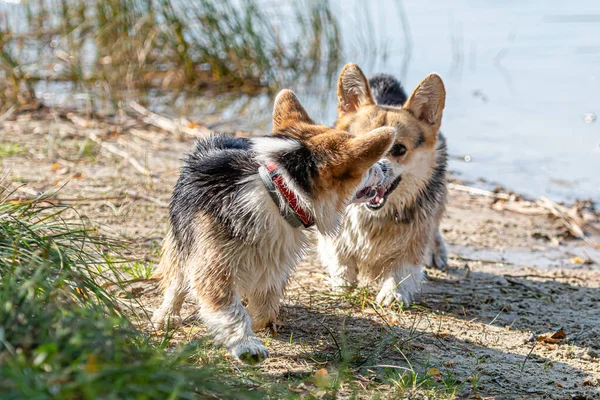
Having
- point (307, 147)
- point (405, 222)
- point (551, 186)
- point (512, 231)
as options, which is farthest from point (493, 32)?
point (307, 147)

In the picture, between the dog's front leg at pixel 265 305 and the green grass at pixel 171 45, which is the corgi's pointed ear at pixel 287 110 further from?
the green grass at pixel 171 45

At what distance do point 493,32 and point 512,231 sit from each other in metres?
6.70

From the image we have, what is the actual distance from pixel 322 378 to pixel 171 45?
6822 mm

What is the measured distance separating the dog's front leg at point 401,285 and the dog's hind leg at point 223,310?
126 cm

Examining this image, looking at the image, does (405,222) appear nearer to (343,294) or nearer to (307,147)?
(343,294)

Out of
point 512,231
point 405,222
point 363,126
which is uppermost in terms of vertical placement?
point 363,126

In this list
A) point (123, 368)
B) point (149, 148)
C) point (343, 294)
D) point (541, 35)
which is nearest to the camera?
point (123, 368)

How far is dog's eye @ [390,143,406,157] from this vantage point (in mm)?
4617

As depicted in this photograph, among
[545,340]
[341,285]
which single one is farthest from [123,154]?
[545,340]

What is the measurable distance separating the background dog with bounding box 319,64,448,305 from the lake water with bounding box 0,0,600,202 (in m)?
2.56

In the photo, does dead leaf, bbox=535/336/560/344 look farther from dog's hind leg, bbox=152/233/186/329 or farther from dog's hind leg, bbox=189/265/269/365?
dog's hind leg, bbox=152/233/186/329

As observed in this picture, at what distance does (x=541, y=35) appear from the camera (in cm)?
1182

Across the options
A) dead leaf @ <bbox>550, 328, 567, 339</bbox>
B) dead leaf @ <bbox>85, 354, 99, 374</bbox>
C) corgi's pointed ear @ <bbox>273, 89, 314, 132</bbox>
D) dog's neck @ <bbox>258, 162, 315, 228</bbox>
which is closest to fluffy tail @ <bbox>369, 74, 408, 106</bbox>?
corgi's pointed ear @ <bbox>273, 89, 314, 132</bbox>

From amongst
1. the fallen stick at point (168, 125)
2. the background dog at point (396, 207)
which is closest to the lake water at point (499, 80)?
the fallen stick at point (168, 125)
